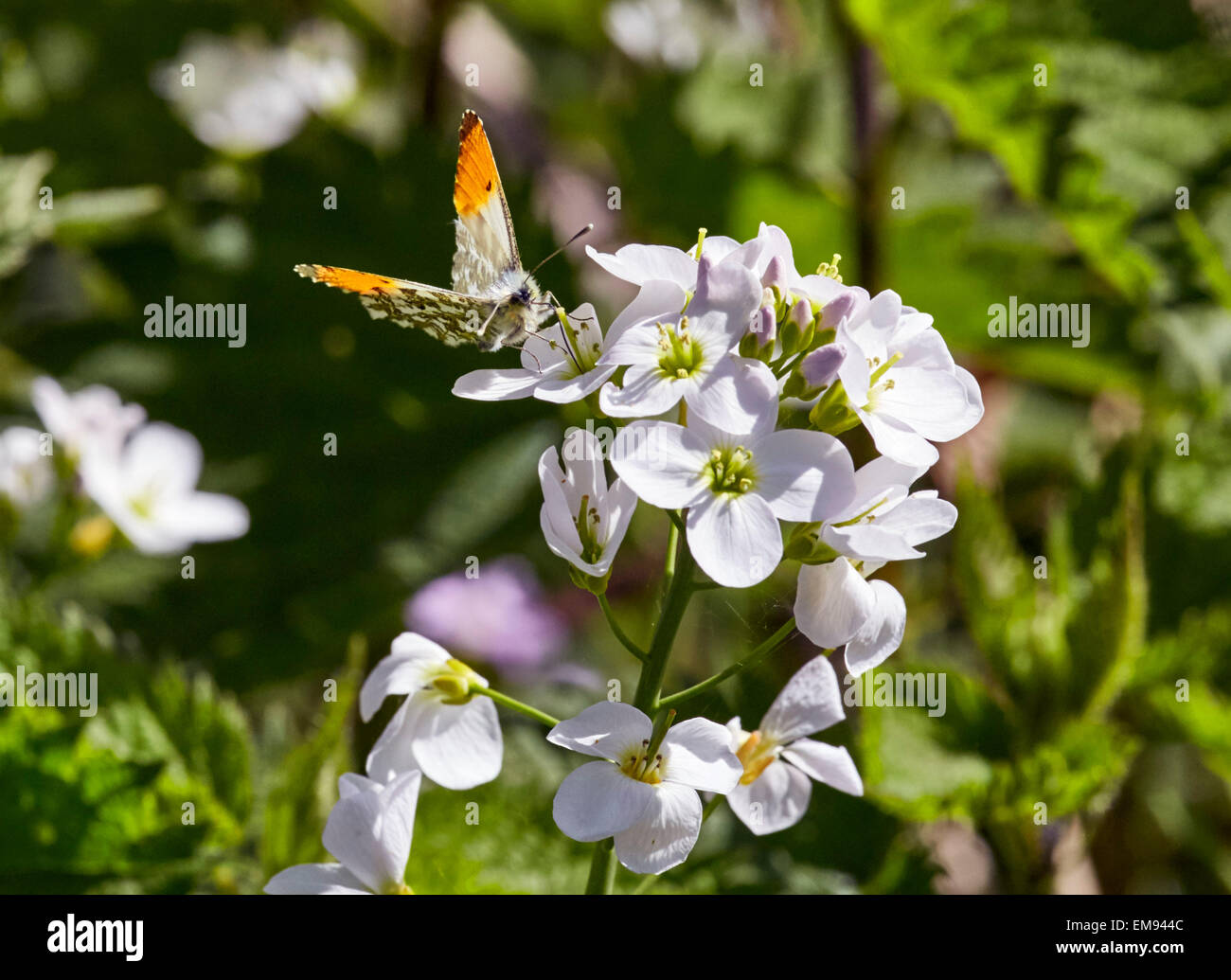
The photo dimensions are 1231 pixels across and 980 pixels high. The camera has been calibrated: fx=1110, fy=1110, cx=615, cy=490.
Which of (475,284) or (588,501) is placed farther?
(475,284)

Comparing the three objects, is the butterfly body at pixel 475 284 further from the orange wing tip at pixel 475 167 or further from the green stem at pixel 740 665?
the green stem at pixel 740 665

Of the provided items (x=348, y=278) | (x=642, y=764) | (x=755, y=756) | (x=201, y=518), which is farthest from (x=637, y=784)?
(x=201, y=518)

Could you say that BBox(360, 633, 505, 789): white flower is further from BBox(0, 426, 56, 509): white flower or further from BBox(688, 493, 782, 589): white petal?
BBox(0, 426, 56, 509): white flower

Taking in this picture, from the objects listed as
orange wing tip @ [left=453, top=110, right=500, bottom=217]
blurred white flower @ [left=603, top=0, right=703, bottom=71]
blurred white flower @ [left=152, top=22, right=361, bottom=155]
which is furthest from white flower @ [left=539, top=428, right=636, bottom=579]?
blurred white flower @ [left=603, top=0, right=703, bottom=71]

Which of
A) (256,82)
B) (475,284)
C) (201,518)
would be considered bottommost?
(201,518)

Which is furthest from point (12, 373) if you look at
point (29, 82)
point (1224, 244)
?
point (1224, 244)

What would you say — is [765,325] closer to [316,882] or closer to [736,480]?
[736,480]

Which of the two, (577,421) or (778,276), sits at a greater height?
(778,276)
